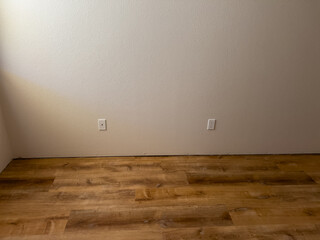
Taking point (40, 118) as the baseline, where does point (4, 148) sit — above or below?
below

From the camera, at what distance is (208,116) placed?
177 centimetres

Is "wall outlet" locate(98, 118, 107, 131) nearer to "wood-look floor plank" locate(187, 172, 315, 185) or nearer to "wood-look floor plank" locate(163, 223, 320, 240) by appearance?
"wood-look floor plank" locate(187, 172, 315, 185)

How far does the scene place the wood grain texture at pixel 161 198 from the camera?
1115 mm

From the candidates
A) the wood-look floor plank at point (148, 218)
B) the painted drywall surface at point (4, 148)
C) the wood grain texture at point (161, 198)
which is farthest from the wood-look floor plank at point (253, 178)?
the painted drywall surface at point (4, 148)

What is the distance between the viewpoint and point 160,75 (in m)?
1.60

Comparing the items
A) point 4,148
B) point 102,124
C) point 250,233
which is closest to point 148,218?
point 250,233

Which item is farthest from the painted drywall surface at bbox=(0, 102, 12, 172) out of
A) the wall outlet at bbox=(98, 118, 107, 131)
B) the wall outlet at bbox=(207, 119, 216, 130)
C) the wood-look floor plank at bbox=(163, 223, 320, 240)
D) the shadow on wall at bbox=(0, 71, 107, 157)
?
the wall outlet at bbox=(207, 119, 216, 130)

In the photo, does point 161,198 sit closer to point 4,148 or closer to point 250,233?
point 250,233

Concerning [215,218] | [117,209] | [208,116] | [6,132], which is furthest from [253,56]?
[6,132]

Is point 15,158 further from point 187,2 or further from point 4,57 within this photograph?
point 187,2

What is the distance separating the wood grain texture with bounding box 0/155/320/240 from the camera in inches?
43.9

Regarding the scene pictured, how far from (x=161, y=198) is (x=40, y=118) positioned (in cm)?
126

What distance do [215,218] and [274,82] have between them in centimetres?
127

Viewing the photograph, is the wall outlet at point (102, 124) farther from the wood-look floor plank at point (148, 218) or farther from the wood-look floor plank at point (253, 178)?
the wood-look floor plank at point (253, 178)
